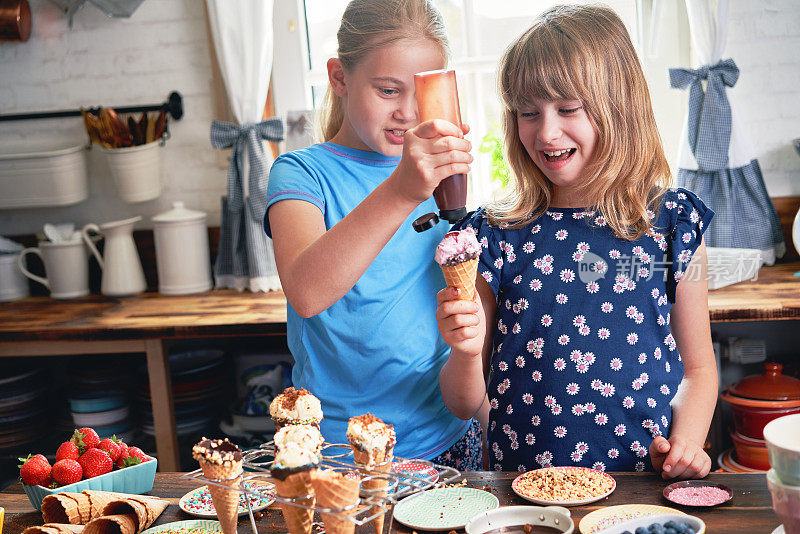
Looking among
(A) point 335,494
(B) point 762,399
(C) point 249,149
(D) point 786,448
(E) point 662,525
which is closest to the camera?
(D) point 786,448

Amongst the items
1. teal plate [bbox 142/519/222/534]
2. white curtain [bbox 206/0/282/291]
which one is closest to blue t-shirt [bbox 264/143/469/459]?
teal plate [bbox 142/519/222/534]

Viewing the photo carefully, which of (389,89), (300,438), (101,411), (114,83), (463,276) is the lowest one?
(101,411)

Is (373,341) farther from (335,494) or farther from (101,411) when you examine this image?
(101,411)

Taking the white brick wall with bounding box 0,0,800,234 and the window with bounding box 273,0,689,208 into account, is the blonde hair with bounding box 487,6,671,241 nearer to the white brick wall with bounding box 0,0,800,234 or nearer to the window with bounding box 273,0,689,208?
the window with bounding box 273,0,689,208

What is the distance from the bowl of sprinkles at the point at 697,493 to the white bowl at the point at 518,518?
174 mm

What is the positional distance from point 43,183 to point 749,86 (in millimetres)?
2966

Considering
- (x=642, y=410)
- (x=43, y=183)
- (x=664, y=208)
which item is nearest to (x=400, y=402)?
(x=642, y=410)

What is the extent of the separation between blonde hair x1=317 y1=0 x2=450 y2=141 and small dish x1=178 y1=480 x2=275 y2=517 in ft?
2.54

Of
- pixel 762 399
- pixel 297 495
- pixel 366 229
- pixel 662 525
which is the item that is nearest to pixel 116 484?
pixel 297 495

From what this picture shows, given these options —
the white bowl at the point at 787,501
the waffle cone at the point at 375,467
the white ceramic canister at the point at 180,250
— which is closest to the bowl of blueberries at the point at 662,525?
the white bowl at the point at 787,501

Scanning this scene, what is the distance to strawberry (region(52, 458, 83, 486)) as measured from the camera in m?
1.29

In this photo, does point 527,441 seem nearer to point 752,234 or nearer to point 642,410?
point 642,410

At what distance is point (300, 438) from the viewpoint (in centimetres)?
98

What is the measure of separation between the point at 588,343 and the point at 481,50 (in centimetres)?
204
